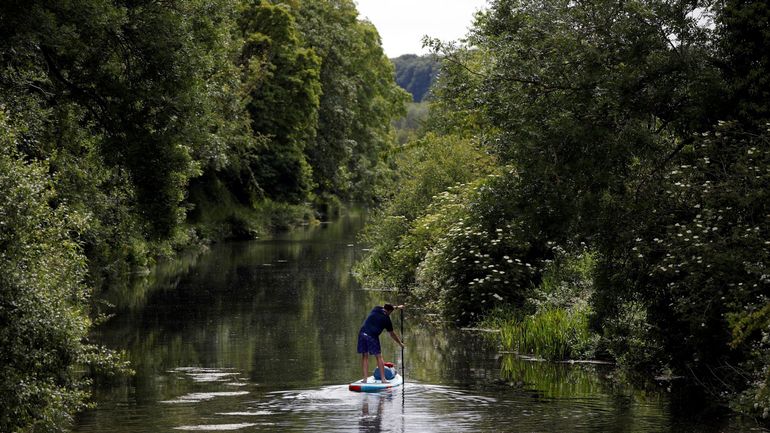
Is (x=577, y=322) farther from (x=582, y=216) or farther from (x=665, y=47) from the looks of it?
(x=665, y=47)

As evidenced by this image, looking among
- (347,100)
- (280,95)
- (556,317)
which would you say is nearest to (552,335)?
(556,317)

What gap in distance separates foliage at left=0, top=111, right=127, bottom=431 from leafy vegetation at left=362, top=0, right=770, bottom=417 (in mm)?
9748

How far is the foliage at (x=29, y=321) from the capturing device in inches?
510

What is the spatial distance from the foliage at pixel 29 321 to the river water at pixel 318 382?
7.19 ft

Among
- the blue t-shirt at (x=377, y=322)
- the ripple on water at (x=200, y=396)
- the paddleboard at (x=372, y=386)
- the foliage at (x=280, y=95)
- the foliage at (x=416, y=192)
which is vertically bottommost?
the ripple on water at (x=200, y=396)

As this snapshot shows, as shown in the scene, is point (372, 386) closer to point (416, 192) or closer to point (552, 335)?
point (552, 335)

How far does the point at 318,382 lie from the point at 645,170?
7461mm

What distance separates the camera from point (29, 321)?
43.3ft

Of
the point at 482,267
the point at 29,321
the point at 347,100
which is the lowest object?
A: the point at 29,321

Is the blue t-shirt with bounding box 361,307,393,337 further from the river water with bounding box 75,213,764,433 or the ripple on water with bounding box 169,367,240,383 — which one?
the ripple on water with bounding box 169,367,240,383

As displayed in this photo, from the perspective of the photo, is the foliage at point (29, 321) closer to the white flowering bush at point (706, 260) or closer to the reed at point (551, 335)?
the white flowering bush at point (706, 260)

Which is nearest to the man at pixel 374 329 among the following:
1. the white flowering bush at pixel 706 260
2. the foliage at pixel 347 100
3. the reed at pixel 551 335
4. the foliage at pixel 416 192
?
the white flowering bush at pixel 706 260

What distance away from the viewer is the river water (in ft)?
54.1

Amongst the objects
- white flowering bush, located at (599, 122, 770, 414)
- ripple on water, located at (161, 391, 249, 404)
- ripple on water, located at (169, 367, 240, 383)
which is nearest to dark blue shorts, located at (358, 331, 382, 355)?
ripple on water, located at (161, 391, 249, 404)
